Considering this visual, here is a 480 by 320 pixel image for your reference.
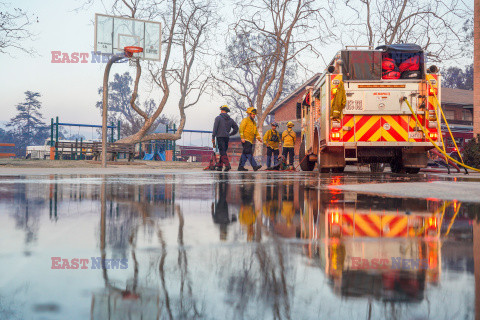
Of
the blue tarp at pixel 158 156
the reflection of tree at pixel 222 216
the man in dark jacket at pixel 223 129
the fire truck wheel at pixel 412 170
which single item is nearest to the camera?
the reflection of tree at pixel 222 216

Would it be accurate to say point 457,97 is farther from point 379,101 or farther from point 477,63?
point 379,101

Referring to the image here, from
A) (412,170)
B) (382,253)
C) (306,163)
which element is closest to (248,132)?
(306,163)

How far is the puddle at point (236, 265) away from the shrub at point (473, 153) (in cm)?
1464

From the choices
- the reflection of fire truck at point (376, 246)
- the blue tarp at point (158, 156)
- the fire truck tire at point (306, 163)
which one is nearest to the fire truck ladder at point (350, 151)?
the fire truck tire at point (306, 163)

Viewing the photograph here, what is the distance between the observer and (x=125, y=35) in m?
20.6

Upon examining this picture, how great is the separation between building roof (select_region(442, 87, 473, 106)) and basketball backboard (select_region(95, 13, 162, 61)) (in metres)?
29.2

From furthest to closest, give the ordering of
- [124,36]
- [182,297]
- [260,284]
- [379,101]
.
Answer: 1. [124,36]
2. [379,101]
3. [260,284]
4. [182,297]

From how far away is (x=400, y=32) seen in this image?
2798 cm

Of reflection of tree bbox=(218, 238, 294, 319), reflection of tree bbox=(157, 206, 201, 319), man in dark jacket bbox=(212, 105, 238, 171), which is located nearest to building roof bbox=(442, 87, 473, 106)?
man in dark jacket bbox=(212, 105, 238, 171)

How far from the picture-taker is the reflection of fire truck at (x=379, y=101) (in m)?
11.9

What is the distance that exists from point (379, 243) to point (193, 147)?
42367 millimetres

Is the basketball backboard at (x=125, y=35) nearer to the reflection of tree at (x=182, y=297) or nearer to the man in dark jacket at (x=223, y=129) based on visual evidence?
the man in dark jacket at (x=223, y=129)

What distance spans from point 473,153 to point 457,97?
99.2 ft

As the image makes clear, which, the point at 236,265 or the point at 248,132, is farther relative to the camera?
the point at 248,132
